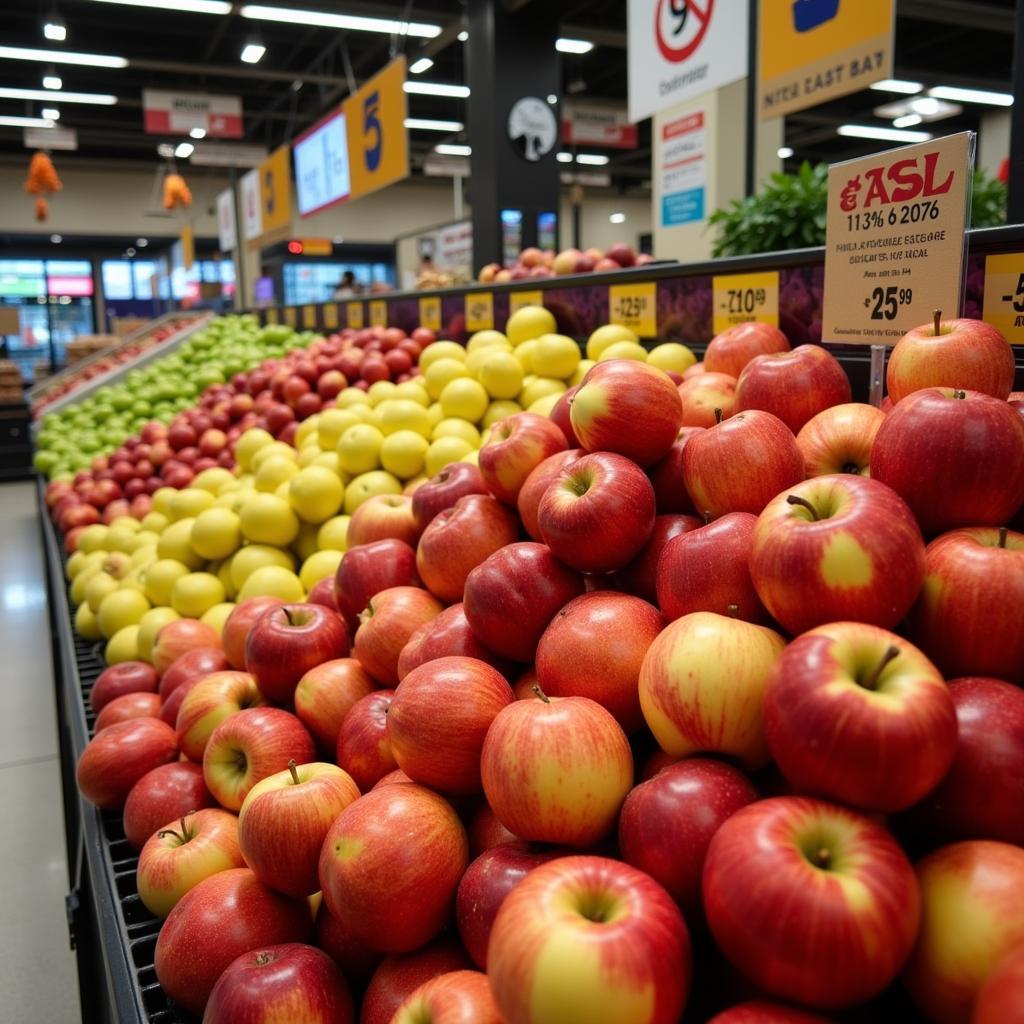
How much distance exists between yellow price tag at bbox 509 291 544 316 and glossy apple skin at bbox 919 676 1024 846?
2.39 m

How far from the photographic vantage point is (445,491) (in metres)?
1.58

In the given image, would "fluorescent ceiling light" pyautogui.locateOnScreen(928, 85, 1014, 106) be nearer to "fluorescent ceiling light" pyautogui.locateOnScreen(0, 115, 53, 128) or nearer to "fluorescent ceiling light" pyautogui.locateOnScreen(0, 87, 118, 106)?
"fluorescent ceiling light" pyautogui.locateOnScreen(0, 87, 118, 106)

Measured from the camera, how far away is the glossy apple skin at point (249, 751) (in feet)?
4.31

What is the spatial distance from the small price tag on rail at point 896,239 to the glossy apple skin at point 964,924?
2.90 ft

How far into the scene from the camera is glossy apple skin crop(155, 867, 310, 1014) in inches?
42.8

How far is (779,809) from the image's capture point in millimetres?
712

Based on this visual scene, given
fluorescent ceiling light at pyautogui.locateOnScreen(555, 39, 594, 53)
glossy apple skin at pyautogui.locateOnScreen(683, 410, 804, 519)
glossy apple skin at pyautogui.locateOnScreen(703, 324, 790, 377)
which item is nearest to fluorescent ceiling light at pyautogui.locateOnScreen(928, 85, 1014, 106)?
fluorescent ceiling light at pyautogui.locateOnScreen(555, 39, 594, 53)

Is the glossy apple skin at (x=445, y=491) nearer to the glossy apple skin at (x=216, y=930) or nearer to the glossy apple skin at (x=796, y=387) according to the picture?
the glossy apple skin at (x=796, y=387)

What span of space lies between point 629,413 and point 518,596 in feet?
1.00

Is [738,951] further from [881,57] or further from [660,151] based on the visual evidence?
[660,151]

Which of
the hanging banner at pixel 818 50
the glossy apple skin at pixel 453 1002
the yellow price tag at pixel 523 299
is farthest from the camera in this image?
the yellow price tag at pixel 523 299

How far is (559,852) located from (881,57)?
292cm

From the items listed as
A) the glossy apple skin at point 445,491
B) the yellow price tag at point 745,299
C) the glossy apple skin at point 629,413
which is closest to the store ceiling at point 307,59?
the yellow price tag at point 745,299

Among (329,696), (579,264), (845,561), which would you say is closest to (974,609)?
(845,561)
